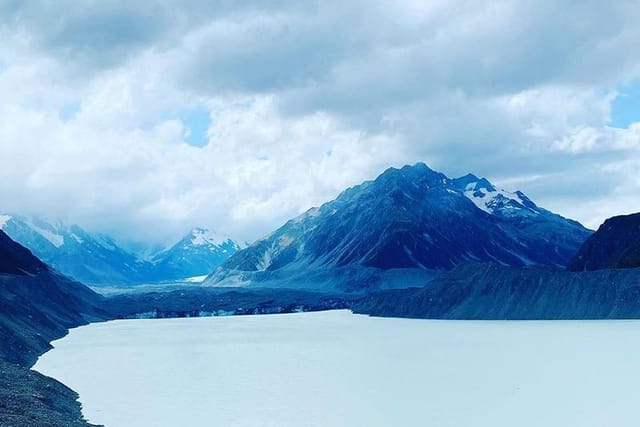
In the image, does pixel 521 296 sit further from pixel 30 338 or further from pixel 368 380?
pixel 368 380

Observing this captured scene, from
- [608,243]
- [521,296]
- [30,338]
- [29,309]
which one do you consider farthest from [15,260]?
[608,243]

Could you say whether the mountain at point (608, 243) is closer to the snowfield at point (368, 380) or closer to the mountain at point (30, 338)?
the snowfield at point (368, 380)

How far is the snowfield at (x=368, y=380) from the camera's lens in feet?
122

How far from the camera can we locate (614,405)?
1478 inches

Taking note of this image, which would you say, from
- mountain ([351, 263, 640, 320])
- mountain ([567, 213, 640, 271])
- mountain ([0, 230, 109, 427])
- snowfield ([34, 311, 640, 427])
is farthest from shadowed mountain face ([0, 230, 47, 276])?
mountain ([567, 213, 640, 271])

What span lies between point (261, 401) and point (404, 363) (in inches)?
821

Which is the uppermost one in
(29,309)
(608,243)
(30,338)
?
(608,243)

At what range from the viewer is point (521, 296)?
5059 inches

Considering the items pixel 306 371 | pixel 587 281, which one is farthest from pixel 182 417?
pixel 587 281

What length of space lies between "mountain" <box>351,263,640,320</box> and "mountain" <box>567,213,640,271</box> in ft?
101

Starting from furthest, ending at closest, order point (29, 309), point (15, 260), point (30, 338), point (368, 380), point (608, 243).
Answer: point (15, 260)
point (608, 243)
point (29, 309)
point (30, 338)
point (368, 380)

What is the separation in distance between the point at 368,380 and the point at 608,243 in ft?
426

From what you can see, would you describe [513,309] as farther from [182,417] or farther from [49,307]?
[182,417]

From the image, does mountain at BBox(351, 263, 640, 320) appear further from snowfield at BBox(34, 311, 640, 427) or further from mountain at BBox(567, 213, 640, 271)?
mountain at BBox(567, 213, 640, 271)
